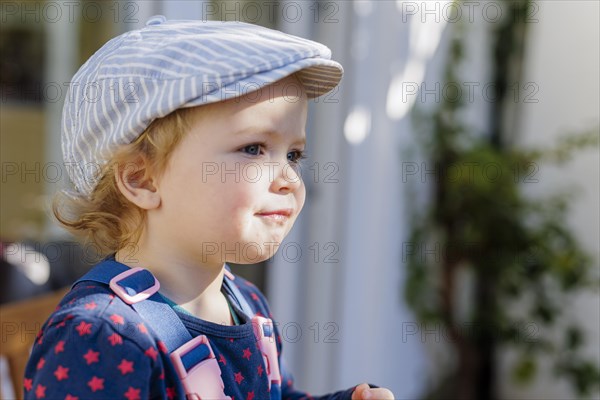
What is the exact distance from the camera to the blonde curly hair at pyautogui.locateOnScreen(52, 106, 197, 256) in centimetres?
105

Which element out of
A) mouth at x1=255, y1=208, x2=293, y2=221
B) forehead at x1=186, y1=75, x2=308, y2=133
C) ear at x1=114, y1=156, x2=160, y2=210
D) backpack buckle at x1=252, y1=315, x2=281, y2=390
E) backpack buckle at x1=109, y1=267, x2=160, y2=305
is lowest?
backpack buckle at x1=252, y1=315, x2=281, y2=390

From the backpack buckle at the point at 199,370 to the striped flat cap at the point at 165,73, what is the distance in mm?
321

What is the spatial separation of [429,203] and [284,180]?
2.47 m

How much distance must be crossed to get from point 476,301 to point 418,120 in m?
1.27

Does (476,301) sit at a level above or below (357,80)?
below

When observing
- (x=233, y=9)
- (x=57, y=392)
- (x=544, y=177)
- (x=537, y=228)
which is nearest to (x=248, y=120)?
(x=57, y=392)

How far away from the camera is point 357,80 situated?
2840 millimetres

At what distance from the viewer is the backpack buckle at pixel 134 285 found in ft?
3.32

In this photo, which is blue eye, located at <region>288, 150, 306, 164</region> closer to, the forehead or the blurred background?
the forehead

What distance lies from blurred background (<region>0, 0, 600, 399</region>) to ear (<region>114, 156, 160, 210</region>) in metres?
1.30

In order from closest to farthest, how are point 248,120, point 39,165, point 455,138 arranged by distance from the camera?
point 248,120 → point 455,138 → point 39,165

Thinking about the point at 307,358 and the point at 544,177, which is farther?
the point at 544,177

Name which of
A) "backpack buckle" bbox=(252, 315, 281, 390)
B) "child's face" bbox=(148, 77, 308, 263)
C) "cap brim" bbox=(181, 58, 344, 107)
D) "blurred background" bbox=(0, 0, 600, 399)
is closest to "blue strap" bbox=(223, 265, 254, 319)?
"backpack buckle" bbox=(252, 315, 281, 390)

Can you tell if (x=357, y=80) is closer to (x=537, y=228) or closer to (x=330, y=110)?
(x=330, y=110)
